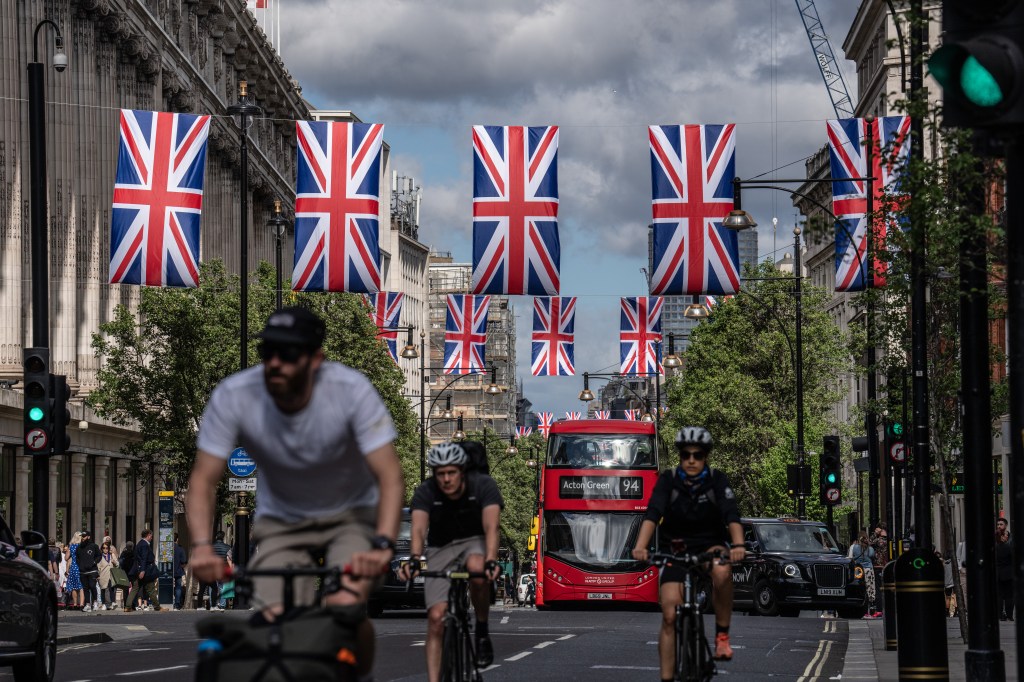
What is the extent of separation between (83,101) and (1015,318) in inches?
2059

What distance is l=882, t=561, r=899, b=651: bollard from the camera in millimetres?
21797

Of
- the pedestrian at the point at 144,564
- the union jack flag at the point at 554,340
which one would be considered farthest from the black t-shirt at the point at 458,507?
the union jack flag at the point at 554,340

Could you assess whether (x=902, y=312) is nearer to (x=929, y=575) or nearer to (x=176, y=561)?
(x=929, y=575)

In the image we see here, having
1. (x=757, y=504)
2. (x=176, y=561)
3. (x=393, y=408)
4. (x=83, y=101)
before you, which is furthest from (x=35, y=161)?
(x=757, y=504)

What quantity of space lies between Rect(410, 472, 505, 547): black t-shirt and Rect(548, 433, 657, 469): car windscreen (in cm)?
2958

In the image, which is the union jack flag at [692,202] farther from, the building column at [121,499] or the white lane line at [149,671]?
the building column at [121,499]

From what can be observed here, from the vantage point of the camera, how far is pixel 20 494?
52.0 meters

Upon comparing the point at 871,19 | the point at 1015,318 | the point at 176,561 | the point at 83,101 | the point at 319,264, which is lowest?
the point at 176,561

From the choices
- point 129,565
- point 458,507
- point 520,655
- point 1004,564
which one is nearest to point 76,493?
point 129,565

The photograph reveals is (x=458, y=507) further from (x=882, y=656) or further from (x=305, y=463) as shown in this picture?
(x=882, y=656)

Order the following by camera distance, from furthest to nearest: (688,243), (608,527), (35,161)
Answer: (608,527) → (688,243) → (35,161)

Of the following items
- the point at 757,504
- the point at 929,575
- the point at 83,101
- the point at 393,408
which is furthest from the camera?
the point at 757,504

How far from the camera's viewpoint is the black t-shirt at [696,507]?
13.4 metres

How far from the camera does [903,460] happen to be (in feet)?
104
